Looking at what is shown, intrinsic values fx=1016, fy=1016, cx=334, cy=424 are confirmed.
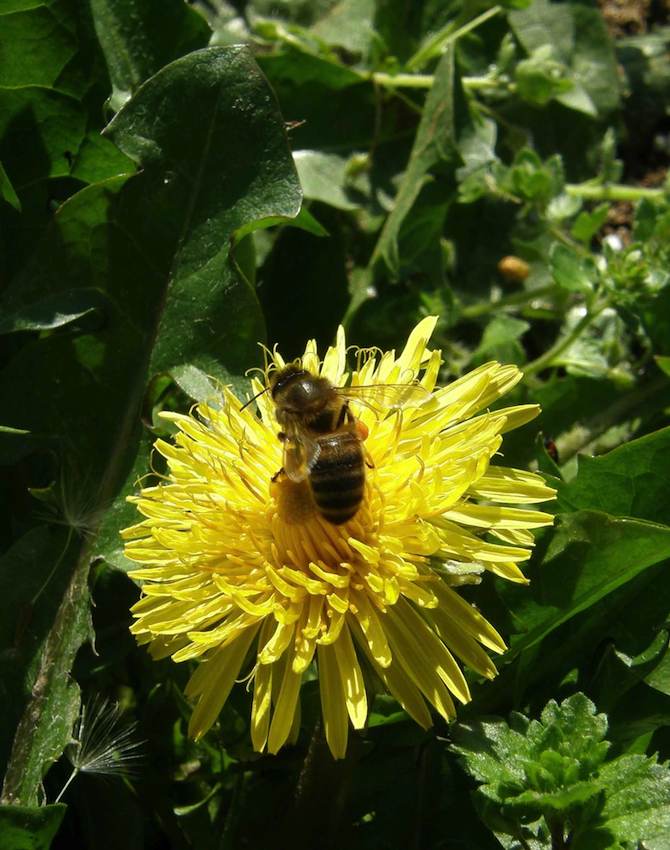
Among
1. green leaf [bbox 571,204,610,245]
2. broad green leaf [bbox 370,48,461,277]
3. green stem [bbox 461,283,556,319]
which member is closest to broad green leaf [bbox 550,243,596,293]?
green leaf [bbox 571,204,610,245]

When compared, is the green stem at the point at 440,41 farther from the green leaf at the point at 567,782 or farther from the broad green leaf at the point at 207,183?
the green leaf at the point at 567,782

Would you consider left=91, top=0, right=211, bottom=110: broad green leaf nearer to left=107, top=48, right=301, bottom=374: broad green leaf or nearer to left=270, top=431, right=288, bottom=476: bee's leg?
left=107, top=48, right=301, bottom=374: broad green leaf

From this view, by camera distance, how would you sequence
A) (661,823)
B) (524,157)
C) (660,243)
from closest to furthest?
(661,823) → (660,243) → (524,157)

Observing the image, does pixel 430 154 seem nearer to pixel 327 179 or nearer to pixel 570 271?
pixel 327 179

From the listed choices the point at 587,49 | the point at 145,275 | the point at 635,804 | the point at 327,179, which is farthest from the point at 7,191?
the point at 587,49

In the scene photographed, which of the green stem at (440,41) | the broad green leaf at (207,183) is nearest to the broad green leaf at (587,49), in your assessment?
the green stem at (440,41)

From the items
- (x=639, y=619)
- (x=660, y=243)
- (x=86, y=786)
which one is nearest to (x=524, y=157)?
(x=660, y=243)

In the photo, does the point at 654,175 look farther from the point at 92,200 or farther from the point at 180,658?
the point at 180,658

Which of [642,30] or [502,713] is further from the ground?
[642,30]
